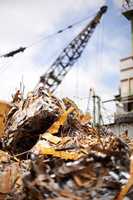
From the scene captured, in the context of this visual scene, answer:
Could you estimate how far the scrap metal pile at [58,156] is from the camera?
18.2 ft

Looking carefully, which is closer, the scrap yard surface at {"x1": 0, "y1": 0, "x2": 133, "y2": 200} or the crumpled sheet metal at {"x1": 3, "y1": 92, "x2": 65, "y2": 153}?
the scrap yard surface at {"x1": 0, "y1": 0, "x2": 133, "y2": 200}

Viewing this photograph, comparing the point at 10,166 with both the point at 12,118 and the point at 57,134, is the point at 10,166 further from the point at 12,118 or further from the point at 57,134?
the point at 12,118

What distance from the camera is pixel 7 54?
29.3 m

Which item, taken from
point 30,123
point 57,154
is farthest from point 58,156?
point 30,123

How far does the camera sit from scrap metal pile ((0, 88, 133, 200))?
5.54 m

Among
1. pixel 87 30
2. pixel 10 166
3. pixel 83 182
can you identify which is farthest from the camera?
pixel 87 30

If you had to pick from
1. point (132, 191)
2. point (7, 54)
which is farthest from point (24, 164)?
point (7, 54)

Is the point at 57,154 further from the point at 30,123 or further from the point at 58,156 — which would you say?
the point at 30,123

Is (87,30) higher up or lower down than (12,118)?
higher up

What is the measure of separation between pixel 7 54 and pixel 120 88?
742cm

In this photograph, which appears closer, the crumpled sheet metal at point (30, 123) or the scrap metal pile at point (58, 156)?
the scrap metal pile at point (58, 156)

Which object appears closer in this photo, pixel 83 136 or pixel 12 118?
pixel 83 136

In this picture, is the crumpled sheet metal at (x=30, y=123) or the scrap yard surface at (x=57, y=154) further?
the crumpled sheet metal at (x=30, y=123)

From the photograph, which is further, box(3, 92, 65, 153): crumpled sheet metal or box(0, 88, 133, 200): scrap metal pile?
box(3, 92, 65, 153): crumpled sheet metal
